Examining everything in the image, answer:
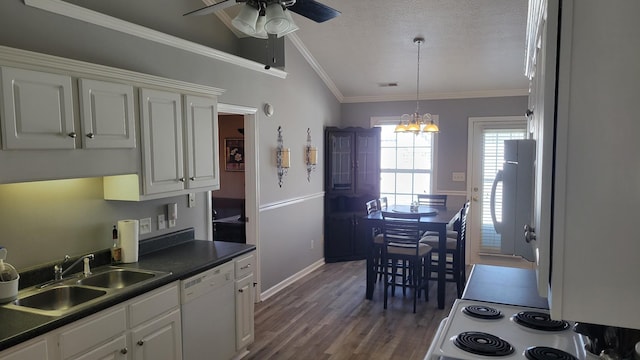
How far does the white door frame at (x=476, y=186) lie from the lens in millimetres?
6352

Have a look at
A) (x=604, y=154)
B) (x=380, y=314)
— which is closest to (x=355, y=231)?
(x=380, y=314)

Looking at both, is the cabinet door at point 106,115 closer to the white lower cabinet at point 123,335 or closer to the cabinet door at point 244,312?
the white lower cabinet at point 123,335

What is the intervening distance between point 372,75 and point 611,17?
5212mm

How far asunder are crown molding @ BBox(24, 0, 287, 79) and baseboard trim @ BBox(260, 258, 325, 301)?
2.47 meters

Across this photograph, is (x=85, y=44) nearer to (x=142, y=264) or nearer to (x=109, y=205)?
(x=109, y=205)

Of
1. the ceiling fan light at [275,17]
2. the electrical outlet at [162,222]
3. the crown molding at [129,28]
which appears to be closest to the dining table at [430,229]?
the crown molding at [129,28]

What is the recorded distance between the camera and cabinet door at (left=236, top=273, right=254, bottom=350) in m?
3.44

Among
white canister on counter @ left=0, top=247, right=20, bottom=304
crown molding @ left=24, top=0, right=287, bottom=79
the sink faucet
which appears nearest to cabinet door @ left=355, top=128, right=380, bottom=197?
crown molding @ left=24, top=0, right=287, bottom=79

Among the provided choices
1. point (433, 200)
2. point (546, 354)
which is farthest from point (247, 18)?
point (433, 200)

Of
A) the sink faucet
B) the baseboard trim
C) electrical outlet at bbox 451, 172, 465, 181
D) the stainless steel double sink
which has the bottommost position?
the baseboard trim

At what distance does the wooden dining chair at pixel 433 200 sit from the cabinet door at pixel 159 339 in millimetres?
4137

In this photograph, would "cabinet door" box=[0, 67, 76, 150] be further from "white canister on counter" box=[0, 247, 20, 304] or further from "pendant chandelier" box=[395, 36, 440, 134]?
"pendant chandelier" box=[395, 36, 440, 134]

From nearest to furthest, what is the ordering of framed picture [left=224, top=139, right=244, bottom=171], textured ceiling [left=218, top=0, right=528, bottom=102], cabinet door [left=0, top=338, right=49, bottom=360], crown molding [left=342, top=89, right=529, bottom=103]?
cabinet door [left=0, top=338, right=49, bottom=360], textured ceiling [left=218, top=0, right=528, bottom=102], crown molding [left=342, top=89, right=529, bottom=103], framed picture [left=224, top=139, right=244, bottom=171]

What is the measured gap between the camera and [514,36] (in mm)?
4699
